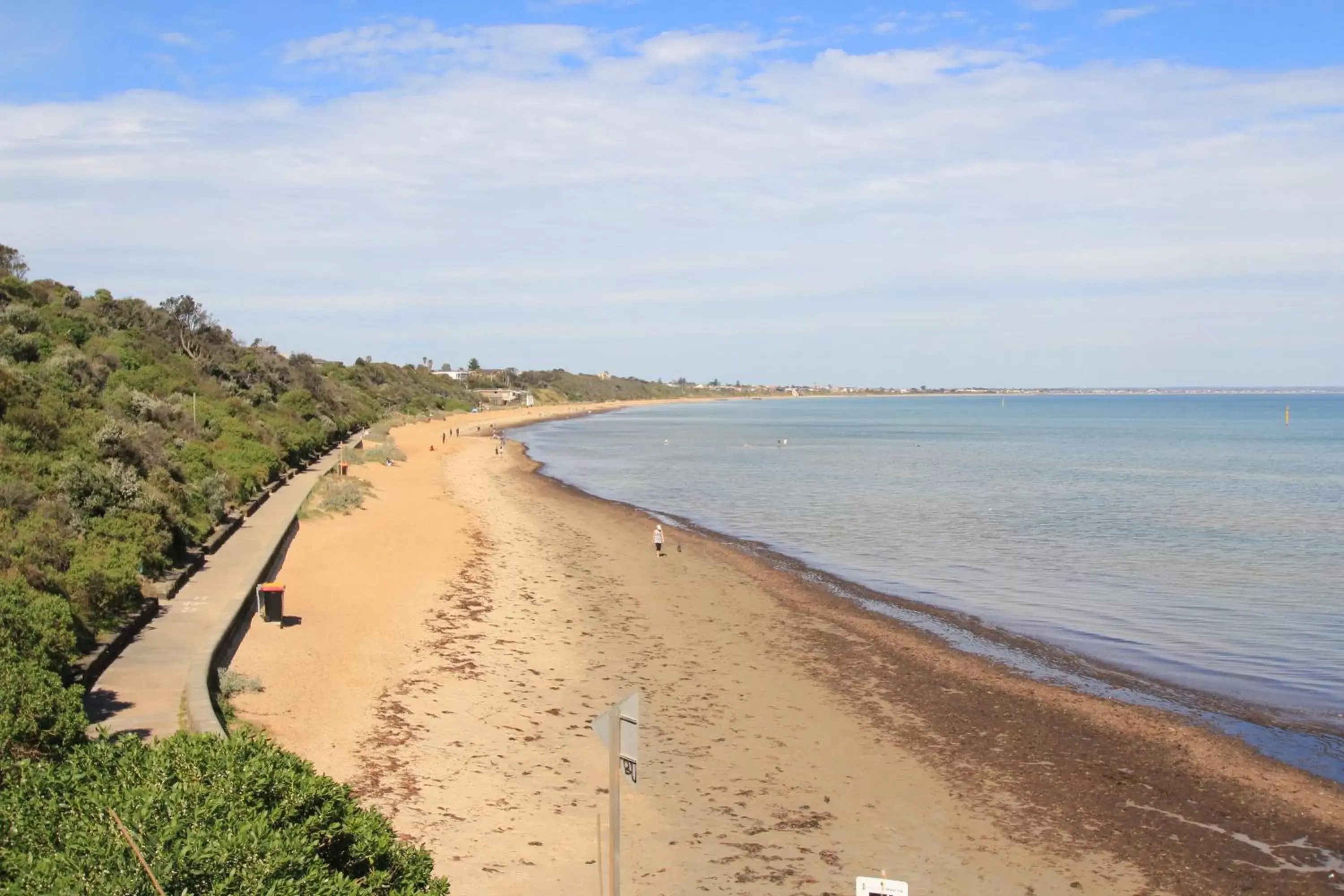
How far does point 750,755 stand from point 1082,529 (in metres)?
24.7

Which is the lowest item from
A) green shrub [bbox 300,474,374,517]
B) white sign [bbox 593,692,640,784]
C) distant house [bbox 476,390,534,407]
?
green shrub [bbox 300,474,374,517]

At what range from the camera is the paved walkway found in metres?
11.2

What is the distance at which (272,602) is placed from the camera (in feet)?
55.6

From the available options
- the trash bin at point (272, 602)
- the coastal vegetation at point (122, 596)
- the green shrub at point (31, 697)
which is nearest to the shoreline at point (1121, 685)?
the trash bin at point (272, 602)

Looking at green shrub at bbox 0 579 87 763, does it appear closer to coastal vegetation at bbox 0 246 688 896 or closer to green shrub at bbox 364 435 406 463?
coastal vegetation at bbox 0 246 688 896

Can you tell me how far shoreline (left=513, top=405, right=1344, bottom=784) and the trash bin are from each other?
35.7ft

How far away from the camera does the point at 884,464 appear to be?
6338cm

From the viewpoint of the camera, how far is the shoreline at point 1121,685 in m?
13.6

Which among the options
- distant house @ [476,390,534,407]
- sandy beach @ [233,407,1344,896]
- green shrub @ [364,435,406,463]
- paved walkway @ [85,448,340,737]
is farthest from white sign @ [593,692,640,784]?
distant house @ [476,390,534,407]

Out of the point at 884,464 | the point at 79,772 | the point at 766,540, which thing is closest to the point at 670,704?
the point at 79,772

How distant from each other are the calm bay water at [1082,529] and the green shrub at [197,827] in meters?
13.6

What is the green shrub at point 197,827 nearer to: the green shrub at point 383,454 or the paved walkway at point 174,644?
the paved walkway at point 174,644

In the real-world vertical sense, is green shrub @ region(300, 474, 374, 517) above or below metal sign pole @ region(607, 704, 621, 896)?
below

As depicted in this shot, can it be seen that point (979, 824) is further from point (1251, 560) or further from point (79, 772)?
point (1251, 560)
